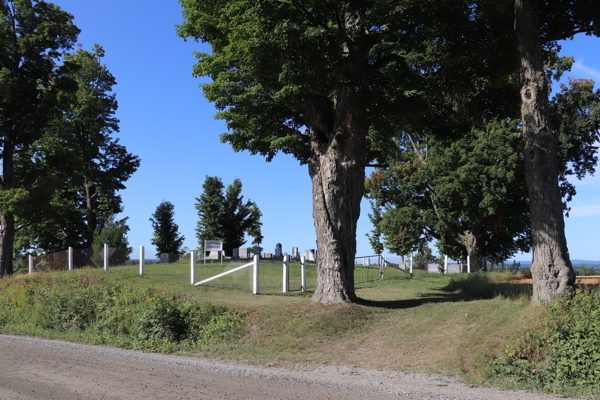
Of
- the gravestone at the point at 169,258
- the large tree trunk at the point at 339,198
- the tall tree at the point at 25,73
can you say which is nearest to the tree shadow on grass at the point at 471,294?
the large tree trunk at the point at 339,198

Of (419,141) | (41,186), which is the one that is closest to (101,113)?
(41,186)

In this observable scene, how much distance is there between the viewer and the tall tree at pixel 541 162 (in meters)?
11.0

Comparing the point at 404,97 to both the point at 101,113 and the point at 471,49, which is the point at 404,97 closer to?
the point at 471,49

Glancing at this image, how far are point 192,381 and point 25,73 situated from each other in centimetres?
2628

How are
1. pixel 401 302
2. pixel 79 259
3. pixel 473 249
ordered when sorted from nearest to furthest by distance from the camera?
pixel 401 302
pixel 79 259
pixel 473 249

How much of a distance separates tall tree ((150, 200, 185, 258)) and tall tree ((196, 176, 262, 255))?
2674 mm

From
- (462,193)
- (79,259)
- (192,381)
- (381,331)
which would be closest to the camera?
(192,381)

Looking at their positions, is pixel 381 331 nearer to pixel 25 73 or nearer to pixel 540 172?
pixel 540 172

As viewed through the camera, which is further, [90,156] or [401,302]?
[90,156]

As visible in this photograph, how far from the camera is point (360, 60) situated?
1497 cm

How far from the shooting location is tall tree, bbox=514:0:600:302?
36.1ft

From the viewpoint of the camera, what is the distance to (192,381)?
8070 millimetres

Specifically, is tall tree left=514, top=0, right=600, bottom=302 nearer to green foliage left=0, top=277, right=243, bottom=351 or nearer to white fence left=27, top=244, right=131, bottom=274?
green foliage left=0, top=277, right=243, bottom=351

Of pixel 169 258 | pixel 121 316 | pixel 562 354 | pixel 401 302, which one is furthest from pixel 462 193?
pixel 562 354
